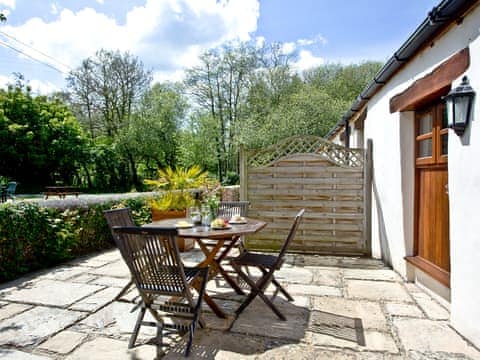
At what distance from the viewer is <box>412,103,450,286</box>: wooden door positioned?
129 inches

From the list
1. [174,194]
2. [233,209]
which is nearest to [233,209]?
[233,209]

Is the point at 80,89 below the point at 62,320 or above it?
above

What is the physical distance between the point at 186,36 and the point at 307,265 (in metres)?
10.00

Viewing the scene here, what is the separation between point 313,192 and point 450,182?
106 inches

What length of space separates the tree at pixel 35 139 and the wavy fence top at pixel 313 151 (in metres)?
16.6

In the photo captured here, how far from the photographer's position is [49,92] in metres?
21.2

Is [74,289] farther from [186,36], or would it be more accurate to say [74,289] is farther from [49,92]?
[49,92]

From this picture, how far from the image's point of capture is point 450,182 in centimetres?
285

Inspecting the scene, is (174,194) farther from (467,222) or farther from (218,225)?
(467,222)

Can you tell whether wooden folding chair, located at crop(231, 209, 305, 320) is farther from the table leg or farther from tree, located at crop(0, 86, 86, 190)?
tree, located at crop(0, 86, 86, 190)

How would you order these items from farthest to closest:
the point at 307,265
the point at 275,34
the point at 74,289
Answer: the point at 275,34
the point at 307,265
the point at 74,289

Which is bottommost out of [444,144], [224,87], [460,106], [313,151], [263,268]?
[263,268]

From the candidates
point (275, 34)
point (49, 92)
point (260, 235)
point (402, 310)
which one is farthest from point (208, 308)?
point (49, 92)

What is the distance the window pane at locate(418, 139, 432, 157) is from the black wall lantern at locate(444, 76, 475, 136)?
106 cm
